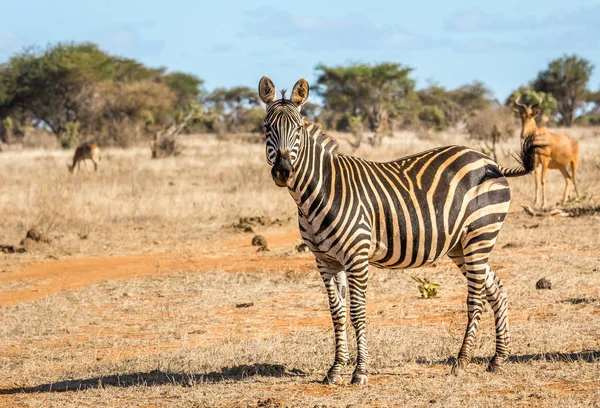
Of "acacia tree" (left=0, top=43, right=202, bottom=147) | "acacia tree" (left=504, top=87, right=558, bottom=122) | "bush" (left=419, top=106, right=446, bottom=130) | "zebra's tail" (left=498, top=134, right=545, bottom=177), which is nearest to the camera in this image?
"zebra's tail" (left=498, top=134, right=545, bottom=177)

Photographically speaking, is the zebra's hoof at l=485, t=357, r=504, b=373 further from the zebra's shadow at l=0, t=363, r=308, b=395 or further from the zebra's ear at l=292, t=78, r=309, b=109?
the zebra's ear at l=292, t=78, r=309, b=109

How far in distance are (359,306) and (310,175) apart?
3.52ft

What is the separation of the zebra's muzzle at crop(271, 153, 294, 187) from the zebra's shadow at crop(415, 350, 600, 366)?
2.19m

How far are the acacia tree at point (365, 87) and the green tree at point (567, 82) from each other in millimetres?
12341

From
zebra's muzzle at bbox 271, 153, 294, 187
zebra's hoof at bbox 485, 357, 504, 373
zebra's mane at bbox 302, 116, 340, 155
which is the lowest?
zebra's hoof at bbox 485, 357, 504, 373

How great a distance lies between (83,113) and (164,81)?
14.7 metres

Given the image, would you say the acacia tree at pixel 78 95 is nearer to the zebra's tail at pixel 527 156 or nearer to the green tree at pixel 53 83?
the green tree at pixel 53 83

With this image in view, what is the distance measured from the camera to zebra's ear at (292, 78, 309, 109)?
661cm

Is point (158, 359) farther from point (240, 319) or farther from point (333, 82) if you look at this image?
point (333, 82)

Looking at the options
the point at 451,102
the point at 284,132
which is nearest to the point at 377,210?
the point at 284,132

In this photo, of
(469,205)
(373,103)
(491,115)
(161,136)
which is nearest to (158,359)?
(469,205)

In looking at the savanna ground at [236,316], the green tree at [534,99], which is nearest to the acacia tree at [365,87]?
the green tree at [534,99]

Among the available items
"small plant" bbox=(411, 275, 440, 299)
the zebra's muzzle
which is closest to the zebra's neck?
the zebra's muzzle

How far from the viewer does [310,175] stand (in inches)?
261
